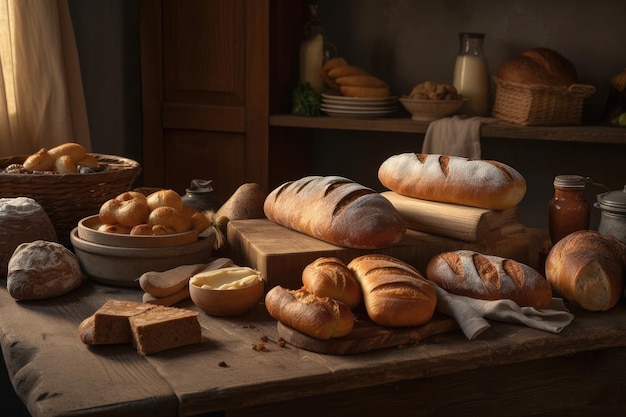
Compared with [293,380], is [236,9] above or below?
above

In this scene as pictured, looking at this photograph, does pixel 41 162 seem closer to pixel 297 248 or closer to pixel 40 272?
pixel 40 272

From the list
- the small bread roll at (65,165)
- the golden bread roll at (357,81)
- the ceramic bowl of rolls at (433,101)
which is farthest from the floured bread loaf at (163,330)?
the golden bread roll at (357,81)

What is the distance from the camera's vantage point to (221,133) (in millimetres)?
3275

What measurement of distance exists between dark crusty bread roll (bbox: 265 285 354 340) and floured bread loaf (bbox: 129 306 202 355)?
14cm

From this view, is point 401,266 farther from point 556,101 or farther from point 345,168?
point 345,168

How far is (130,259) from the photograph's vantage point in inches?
60.0

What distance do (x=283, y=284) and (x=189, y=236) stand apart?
0.71 ft

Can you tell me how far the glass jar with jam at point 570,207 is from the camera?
1625mm

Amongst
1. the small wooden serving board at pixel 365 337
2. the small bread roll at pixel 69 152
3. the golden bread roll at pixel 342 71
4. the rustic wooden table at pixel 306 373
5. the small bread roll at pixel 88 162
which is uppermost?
the golden bread roll at pixel 342 71

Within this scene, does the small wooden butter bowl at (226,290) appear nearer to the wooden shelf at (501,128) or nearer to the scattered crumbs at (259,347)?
the scattered crumbs at (259,347)

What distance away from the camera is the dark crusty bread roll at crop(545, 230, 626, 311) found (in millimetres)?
1410

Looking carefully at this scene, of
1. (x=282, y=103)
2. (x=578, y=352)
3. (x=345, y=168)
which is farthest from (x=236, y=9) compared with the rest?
(x=578, y=352)

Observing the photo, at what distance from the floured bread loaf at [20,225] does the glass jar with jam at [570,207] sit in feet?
3.59

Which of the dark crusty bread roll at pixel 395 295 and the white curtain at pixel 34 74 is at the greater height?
the white curtain at pixel 34 74
